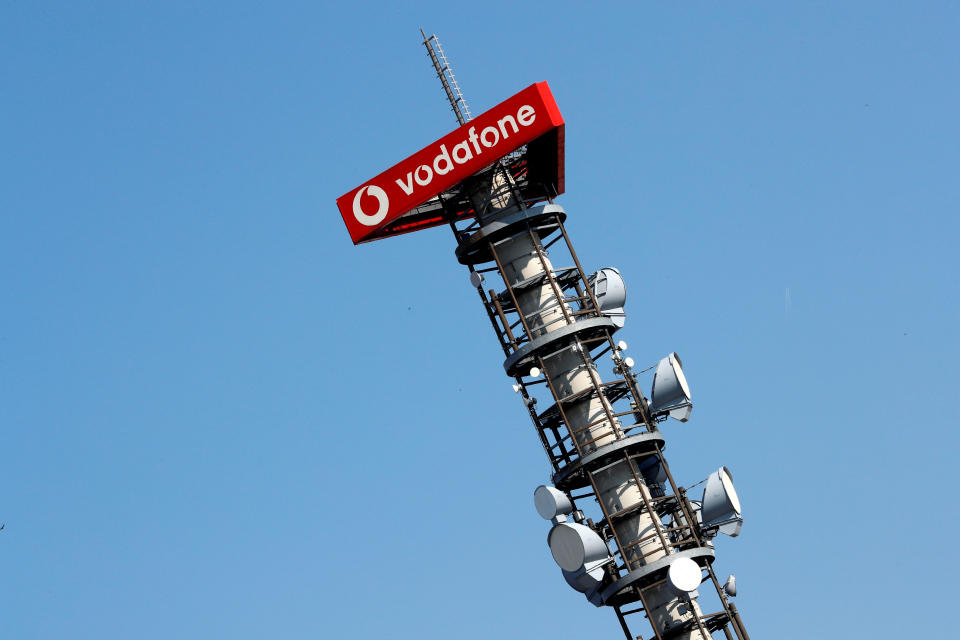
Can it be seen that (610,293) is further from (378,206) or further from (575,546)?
(575,546)

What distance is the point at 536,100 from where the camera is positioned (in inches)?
2437

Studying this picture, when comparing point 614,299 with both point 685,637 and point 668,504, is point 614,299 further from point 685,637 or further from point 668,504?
point 685,637

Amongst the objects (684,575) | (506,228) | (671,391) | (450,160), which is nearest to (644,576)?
(684,575)

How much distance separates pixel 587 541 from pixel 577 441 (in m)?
5.36

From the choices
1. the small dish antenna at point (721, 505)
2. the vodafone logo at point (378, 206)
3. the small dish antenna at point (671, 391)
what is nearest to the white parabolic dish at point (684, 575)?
the small dish antenna at point (721, 505)

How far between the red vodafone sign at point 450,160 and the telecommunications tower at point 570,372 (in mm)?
54

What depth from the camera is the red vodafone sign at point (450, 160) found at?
6206cm

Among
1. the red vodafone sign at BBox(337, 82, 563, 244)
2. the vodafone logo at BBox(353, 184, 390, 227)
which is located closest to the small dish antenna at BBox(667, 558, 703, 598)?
the red vodafone sign at BBox(337, 82, 563, 244)

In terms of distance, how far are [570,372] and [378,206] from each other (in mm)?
12055

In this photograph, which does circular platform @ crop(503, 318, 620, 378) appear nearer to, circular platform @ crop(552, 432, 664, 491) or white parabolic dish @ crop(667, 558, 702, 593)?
circular platform @ crop(552, 432, 664, 491)

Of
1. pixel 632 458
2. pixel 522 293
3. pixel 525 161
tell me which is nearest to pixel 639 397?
pixel 632 458

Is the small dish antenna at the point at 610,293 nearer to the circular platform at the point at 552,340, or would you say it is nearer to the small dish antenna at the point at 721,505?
the circular platform at the point at 552,340

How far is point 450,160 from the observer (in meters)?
63.4

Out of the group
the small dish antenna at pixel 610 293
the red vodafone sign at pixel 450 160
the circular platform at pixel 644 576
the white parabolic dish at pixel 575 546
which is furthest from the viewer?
the small dish antenna at pixel 610 293
